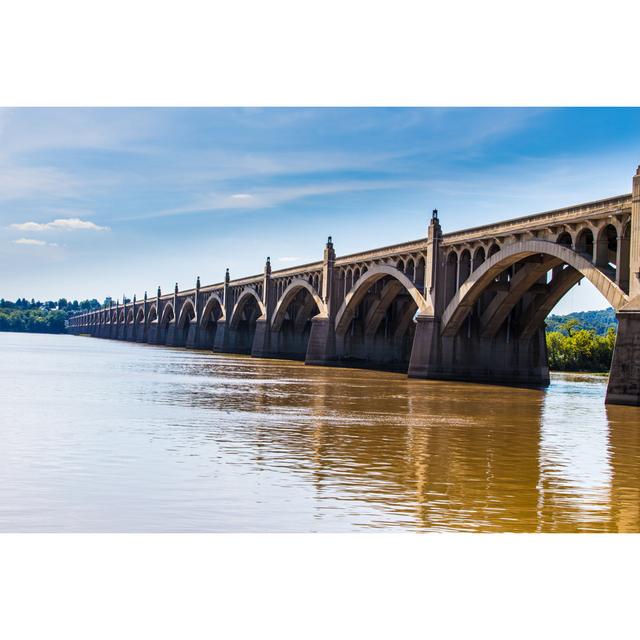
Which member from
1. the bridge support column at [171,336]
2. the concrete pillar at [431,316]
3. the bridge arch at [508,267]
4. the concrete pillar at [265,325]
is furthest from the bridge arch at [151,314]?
the bridge arch at [508,267]

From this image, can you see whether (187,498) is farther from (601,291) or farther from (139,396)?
(601,291)

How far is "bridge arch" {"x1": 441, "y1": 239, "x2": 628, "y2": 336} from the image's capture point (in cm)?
3953

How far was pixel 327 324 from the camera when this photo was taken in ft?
262

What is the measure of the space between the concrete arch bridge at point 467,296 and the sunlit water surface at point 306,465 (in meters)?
7.87

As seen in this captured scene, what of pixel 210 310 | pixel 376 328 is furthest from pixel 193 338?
pixel 376 328

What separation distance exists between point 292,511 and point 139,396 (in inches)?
893

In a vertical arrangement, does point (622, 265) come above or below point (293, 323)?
above

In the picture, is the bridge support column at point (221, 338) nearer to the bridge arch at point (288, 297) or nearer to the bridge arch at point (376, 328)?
the bridge arch at point (288, 297)

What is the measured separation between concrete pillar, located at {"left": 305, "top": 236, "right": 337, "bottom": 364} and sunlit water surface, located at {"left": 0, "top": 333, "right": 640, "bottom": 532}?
4380 centimetres

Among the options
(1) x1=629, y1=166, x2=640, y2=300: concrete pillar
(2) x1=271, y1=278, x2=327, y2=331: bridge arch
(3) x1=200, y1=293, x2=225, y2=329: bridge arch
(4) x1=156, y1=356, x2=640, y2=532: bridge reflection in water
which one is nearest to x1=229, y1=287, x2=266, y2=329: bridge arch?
→ (2) x1=271, y1=278, x2=327, y2=331: bridge arch

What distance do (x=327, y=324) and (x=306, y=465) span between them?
62.6 m

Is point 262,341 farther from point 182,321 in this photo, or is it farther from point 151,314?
point 151,314

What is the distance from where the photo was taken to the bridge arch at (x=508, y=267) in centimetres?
3953

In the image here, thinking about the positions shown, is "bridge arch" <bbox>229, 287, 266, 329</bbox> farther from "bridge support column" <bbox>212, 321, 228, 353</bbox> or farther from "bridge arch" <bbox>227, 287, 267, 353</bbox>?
"bridge support column" <bbox>212, 321, 228, 353</bbox>
